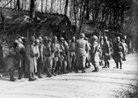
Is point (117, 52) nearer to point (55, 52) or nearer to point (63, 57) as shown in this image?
point (63, 57)

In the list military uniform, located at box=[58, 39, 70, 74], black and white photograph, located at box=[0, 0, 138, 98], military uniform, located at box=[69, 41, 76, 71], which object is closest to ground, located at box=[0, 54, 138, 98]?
black and white photograph, located at box=[0, 0, 138, 98]

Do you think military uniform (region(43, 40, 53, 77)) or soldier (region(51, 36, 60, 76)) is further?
soldier (region(51, 36, 60, 76))

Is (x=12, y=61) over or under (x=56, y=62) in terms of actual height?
over

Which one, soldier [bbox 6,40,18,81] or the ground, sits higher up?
soldier [bbox 6,40,18,81]

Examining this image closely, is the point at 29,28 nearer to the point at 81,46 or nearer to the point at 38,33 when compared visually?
the point at 38,33

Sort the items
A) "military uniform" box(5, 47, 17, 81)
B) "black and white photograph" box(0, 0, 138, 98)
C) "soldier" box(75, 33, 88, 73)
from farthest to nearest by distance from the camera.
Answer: "soldier" box(75, 33, 88, 73) < "military uniform" box(5, 47, 17, 81) < "black and white photograph" box(0, 0, 138, 98)

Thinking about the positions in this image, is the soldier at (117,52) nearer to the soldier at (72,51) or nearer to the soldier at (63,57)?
the soldier at (72,51)

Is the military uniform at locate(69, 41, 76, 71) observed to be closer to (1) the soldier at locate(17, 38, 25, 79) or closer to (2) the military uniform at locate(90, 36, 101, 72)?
(2) the military uniform at locate(90, 36, 101, 72)

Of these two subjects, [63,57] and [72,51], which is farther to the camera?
[72,51]

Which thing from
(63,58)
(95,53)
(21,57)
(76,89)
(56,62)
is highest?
(95,53)

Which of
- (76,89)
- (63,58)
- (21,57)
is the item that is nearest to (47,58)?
(63,58)

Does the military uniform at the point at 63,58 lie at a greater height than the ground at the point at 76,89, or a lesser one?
greater

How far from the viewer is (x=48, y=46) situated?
12.2m

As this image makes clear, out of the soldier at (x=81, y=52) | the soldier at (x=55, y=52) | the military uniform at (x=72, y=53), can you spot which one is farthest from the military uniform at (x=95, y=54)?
the soldier at (x=55, y=52)
